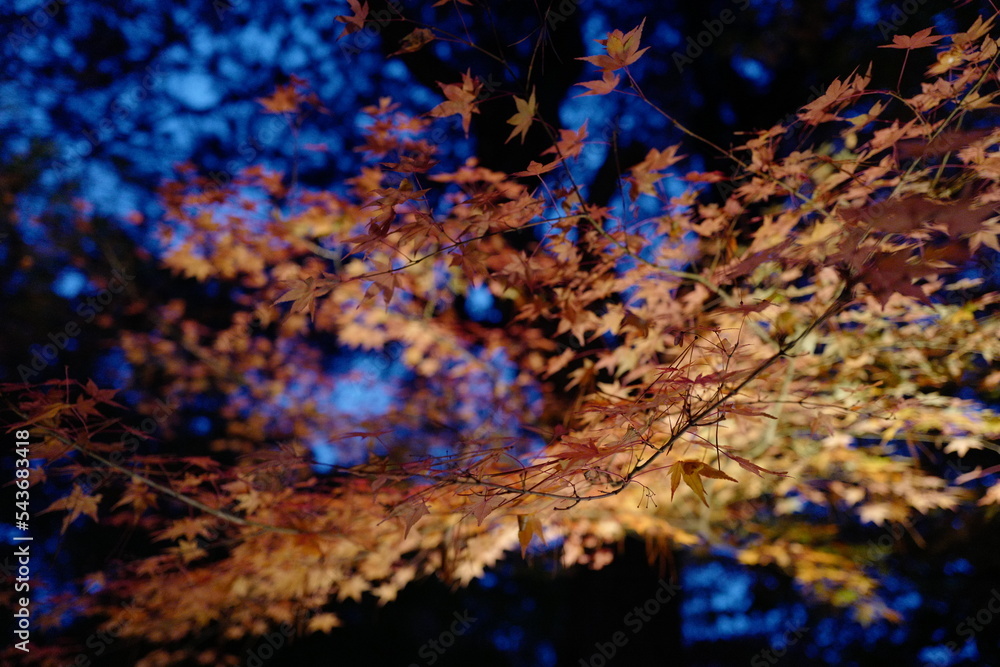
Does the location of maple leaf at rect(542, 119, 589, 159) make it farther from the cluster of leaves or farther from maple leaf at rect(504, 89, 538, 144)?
maple leaf at rect(504, 89, 538, 144)

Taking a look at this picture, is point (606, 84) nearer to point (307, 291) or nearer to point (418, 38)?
point (418, 38)

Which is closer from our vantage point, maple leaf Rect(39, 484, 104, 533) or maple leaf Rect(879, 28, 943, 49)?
maple leaf Rect(879, 28, 943, 49)

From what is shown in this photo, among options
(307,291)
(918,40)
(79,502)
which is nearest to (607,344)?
(918,40)

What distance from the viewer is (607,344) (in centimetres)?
402

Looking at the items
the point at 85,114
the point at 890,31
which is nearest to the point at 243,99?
the point at 85,114

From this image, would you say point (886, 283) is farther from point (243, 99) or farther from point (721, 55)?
point (243, 99)

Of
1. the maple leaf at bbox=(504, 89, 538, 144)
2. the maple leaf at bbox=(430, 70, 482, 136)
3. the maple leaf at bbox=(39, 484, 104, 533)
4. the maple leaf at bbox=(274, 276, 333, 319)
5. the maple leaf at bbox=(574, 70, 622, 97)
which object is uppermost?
the maple leaf at bbox=(430, 70, 482, 136)

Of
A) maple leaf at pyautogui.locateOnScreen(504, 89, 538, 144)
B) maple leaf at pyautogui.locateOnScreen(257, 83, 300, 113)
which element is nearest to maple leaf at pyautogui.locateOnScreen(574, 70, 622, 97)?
maple leaf at pyautogui.locateOnScreen(504, 89, 538, 144)

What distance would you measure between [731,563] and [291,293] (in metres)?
11.7

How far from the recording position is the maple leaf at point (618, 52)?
1.62m

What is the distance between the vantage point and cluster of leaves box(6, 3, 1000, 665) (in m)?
1.72

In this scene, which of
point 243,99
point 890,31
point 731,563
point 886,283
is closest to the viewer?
point 886,283

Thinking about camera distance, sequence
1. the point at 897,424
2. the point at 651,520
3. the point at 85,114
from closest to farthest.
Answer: the point at 897,424 < the point at 651,520 < the point at 85,114

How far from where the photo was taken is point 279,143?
903 cm
